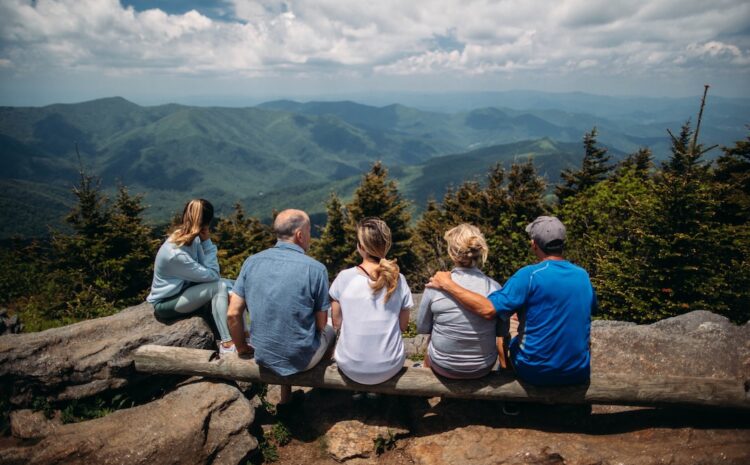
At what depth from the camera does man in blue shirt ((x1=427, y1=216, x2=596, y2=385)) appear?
4.11 metres

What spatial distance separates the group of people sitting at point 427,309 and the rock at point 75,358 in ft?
5.04

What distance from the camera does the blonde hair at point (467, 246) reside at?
14.0 ft

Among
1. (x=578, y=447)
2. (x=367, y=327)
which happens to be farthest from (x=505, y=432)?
(x=367, y=327)

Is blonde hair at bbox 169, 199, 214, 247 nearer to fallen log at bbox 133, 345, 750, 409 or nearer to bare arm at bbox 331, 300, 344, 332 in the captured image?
fallen log at bbox 133, 345, 750, 409

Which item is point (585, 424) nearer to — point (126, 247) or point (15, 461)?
point (15, 461)

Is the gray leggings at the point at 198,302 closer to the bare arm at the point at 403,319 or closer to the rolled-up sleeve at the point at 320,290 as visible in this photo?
the rolled-up sleeve at the point at 320,290

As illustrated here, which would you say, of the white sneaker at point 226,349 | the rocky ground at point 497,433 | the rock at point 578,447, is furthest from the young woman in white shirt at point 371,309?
the white sneaker at point 226,349

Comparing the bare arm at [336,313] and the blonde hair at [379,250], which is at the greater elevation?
the blonde hair at [379,250]

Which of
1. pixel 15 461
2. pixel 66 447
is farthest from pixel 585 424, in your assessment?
pixel 15 461

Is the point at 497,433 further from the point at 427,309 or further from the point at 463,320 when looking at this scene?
the point at 427,309

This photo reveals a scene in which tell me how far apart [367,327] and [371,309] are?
0.69 ft

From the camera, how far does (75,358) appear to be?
4.99 meters

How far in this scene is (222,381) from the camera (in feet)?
16.9

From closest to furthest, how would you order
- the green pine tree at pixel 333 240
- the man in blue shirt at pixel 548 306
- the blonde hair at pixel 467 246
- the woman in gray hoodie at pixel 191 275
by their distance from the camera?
the man in blue shirt at pixel 548 306
the blonde hair at pixel 467 246
the woman in gray hoodie at pixel 191 275
the green pine tree at pixel 333 240
